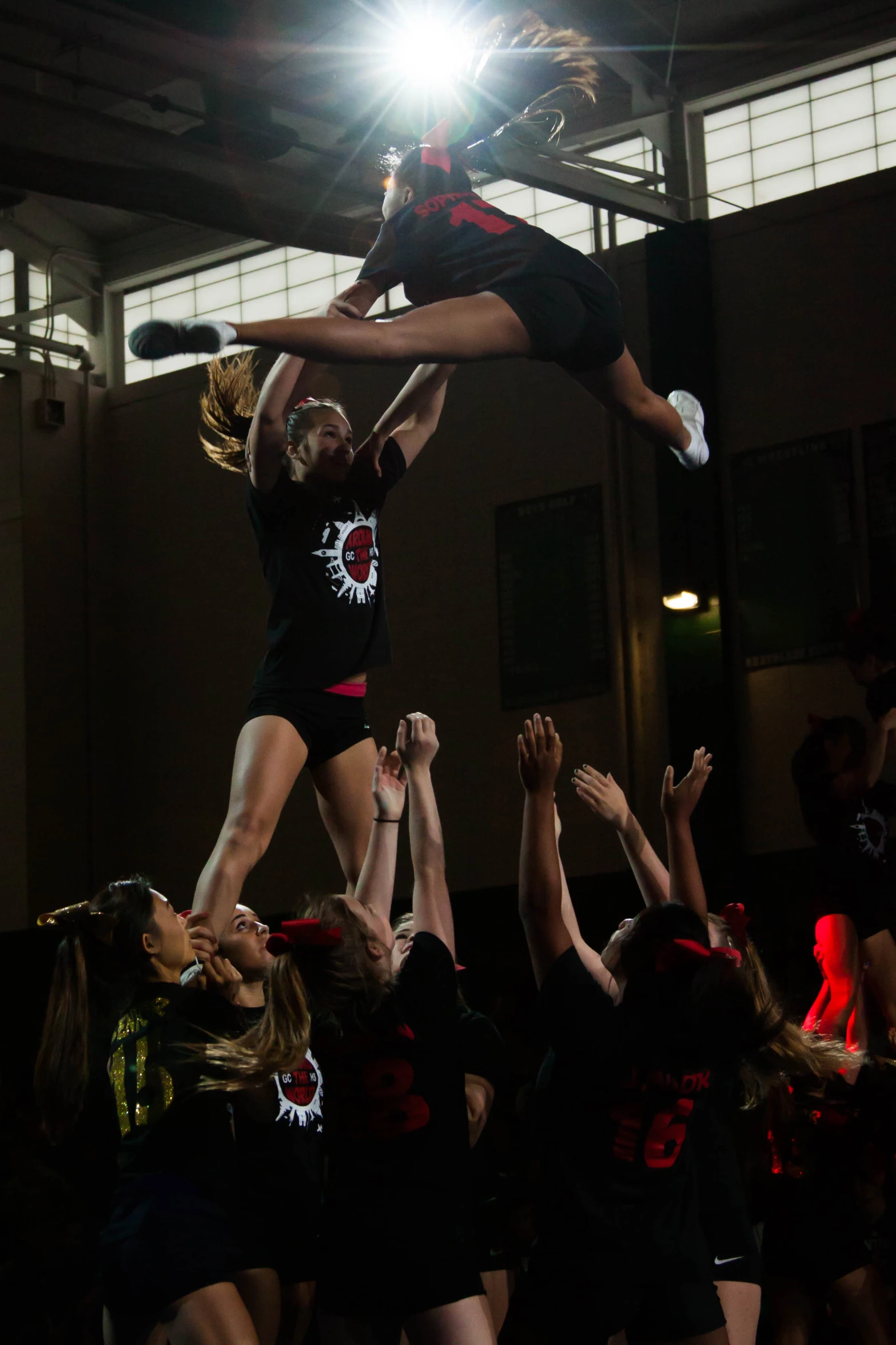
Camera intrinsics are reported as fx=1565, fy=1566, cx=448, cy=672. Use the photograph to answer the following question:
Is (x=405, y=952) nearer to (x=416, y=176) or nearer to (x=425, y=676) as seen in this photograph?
(x=416, y=176)

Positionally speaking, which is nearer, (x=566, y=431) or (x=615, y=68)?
(x=615, y=68)

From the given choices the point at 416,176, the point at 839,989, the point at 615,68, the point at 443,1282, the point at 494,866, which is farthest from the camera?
the point at 494,866

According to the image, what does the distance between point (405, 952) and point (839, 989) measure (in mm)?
2766

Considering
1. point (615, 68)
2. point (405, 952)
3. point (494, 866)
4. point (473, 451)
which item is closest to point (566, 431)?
point (473, 451)

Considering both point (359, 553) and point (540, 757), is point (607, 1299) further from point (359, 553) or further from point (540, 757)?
point (359, 553)

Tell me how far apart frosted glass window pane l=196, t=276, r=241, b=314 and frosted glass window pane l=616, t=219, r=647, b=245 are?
2.88 m

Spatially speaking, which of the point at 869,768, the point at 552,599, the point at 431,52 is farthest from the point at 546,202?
the point at 869,768

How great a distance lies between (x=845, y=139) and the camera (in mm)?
8578

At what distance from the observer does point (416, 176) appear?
3.65 metres

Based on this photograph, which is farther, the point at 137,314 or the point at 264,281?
the point at 137,314

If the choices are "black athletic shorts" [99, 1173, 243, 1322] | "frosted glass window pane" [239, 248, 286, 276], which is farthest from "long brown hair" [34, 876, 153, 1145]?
"frosted glass window pane" [239, 248, 286, 276]

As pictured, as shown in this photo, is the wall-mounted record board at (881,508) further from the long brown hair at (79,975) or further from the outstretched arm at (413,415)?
the long brown hair at (79,975)

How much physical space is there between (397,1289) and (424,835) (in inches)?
34.0

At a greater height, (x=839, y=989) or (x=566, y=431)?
(x=566, y=431)
